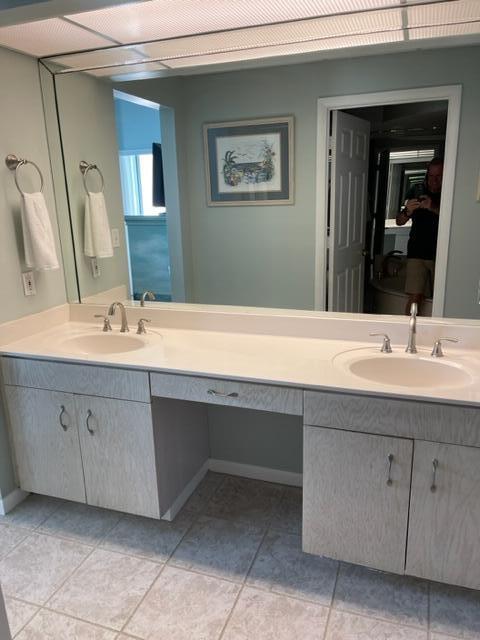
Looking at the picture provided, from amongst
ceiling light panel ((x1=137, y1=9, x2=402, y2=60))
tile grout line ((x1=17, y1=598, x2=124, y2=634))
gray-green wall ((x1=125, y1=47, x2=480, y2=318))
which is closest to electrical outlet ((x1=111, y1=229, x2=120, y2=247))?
gray-green wall ((x1=125, y1=47, x2=480, y2=318))

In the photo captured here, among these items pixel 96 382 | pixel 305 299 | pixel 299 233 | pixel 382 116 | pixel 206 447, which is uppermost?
pixel 382 116

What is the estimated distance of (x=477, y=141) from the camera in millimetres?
1772

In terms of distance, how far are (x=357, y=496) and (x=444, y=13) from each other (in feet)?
5.54

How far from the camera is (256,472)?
2.40 meters

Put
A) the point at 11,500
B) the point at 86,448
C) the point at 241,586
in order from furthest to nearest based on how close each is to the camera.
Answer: the point at 11,500 → the point at 86,448 → the point at 241,586

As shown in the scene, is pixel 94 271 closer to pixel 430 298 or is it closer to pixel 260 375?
pixel 260 375

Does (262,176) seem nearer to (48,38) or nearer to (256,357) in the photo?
(256,357)

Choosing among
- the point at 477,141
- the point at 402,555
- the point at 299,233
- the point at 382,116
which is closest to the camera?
the point at 402,555

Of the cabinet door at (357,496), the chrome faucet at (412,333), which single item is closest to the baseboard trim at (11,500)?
the cabinet door at (357,496)

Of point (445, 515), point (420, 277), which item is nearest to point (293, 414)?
point (445, 515)

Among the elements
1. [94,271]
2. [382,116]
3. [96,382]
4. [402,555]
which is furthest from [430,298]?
[94,271]

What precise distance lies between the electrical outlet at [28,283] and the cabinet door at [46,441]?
1.50 feet

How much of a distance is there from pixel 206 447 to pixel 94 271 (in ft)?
3.56

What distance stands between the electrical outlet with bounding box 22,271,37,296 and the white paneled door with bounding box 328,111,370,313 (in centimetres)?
139
